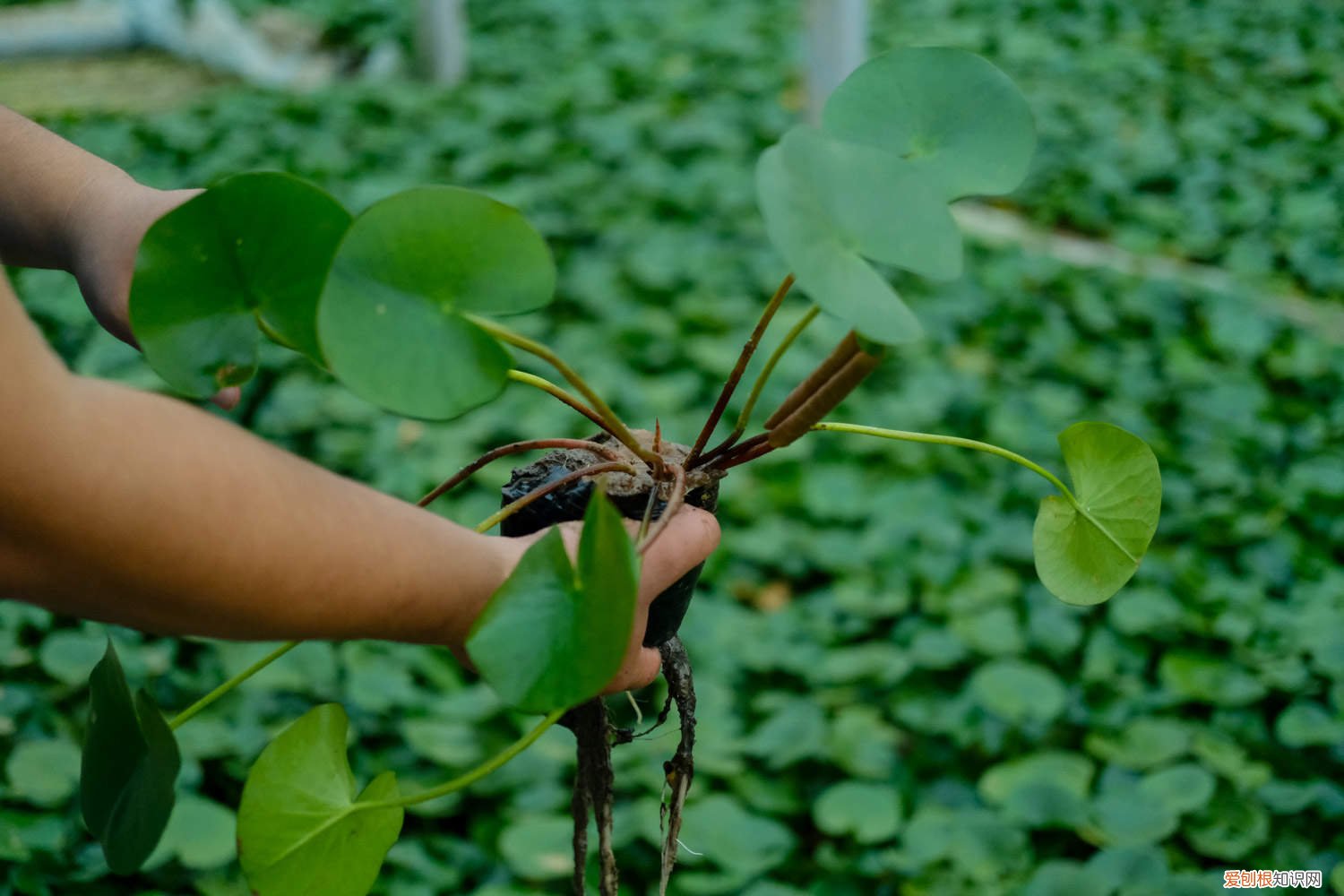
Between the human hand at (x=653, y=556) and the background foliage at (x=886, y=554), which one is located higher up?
the human hand at (x=653, y=556)

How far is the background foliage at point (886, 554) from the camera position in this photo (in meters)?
1.14

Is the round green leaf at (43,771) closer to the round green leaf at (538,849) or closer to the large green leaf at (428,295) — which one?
the round green leaf at (538,849)

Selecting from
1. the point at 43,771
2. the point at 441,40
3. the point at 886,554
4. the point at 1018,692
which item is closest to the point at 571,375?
the point at 43,771

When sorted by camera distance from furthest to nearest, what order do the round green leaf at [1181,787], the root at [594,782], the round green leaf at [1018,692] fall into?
the round green leaf at [1018,692]
the round green leaf at [1181,787]
the root at [594,782]

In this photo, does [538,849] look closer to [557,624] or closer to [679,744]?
[679,744]

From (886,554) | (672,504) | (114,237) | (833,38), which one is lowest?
(886,554)

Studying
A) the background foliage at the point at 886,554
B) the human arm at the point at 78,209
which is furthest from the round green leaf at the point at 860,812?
the human arm at the point at 78,209

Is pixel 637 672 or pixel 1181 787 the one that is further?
pixel 1181 787

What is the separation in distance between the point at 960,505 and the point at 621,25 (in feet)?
7.85

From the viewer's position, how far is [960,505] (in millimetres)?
1639

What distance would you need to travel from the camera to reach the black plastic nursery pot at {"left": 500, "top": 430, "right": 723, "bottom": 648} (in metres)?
0.66

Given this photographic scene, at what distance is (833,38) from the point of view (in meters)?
2.33

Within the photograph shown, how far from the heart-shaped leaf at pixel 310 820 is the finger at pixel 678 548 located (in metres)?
0.17

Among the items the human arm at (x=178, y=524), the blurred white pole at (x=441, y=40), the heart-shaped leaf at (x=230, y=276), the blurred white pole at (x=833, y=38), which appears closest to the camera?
the human arm at (x=178, y=524)
